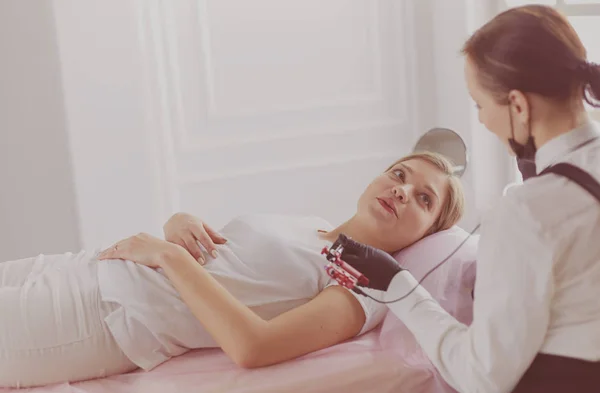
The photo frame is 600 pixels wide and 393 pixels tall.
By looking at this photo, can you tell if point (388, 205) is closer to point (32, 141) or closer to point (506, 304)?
point (506, 304)

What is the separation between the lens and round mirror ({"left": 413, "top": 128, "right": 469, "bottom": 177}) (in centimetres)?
197

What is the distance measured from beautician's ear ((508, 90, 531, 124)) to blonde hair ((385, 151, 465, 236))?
23.2 inches

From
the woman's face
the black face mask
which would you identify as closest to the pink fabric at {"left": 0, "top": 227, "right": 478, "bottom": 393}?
the woman's face

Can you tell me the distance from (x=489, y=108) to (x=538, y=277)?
269mm

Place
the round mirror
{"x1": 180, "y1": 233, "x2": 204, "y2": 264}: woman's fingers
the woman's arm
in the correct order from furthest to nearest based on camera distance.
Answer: the round mirror
{"x1": 180, "y1": 233, "x2": 204, "y2": 264}: woman's fingers
the woman's arm

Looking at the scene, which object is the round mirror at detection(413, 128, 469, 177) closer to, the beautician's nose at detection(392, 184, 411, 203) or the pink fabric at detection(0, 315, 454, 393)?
the beautician's nose at detection(392, 184, 411, 203)

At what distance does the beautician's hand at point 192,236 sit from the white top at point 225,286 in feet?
Answer: 0.08

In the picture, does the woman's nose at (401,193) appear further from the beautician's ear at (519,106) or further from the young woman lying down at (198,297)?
the beautician's ear at (519,106)

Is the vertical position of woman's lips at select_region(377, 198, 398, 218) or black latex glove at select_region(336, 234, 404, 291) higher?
woman's lips at select_region(377, 198, 398, 218)

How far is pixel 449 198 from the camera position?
180 cm

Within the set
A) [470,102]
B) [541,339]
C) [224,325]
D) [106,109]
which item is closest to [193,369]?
[224,325]

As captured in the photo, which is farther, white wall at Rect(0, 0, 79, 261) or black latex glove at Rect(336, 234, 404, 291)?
white wall at Rect(0, 0, 79, 261)

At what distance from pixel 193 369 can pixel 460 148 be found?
858 millimetres

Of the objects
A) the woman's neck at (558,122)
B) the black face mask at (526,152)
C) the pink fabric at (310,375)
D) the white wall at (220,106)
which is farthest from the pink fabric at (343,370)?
the white wall at (220,106)
